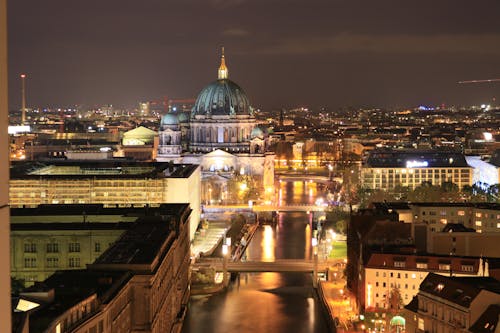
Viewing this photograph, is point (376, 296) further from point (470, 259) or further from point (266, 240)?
point (266, 240)

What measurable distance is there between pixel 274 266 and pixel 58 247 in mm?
9695

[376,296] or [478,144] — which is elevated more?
[478,144]

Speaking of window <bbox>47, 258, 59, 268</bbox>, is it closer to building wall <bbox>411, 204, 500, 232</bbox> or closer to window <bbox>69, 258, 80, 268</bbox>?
window <bbox>69, 258, 80, 268</bbox>

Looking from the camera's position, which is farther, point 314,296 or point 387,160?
point 387,160

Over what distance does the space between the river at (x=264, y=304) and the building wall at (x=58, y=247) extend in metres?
3.71

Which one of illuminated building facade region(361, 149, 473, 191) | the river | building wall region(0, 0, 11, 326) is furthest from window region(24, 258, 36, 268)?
illuminated building facade region(361, 149, 473, 191)

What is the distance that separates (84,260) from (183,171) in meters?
18.9

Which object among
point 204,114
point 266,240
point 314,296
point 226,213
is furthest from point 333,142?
point 314,296

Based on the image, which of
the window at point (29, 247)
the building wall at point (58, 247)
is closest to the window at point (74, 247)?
the building wall at point (58, 247)

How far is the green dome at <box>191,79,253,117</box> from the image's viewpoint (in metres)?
70.6

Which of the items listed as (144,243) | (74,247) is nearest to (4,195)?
(144,243)

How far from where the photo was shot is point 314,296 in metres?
32.7

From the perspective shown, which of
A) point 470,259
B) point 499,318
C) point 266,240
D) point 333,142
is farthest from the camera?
point 333,142

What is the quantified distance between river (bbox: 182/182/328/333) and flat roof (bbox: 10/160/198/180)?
656cm
